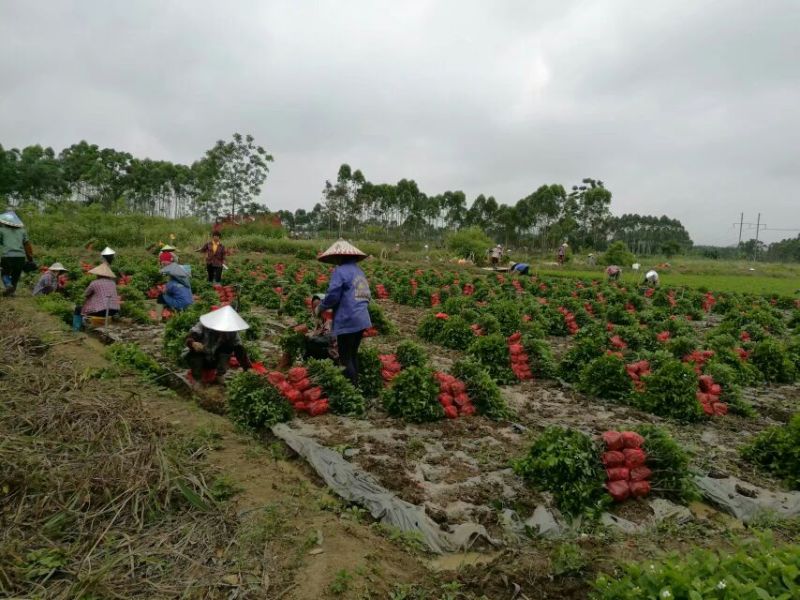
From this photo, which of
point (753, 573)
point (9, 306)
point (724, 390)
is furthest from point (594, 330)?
point (9, 306)

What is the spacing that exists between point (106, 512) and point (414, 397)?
338 cm

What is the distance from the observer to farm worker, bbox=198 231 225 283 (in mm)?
14461

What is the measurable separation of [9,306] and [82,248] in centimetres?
1724

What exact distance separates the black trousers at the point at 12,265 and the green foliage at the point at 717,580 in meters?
12.9

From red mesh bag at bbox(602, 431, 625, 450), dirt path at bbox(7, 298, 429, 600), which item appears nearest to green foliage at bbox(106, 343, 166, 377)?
dirt path at bbox(7, 298, 429, 600)

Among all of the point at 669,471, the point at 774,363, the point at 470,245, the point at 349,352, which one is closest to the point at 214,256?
the point at 349,352

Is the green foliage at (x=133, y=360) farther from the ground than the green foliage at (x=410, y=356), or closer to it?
closer to it

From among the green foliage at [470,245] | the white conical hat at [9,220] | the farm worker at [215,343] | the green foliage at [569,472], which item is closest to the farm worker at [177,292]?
the farm worker at [215,343]

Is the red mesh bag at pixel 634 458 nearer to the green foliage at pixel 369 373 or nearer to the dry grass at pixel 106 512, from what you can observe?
the dry grass at pixel 106 512

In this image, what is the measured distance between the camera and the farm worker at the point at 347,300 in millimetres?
6492

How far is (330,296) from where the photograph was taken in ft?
21.4

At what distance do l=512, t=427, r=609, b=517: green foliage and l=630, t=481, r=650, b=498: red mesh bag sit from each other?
27 cm

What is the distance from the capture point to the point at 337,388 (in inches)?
245

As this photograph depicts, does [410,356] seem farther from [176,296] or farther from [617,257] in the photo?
[617,257]
